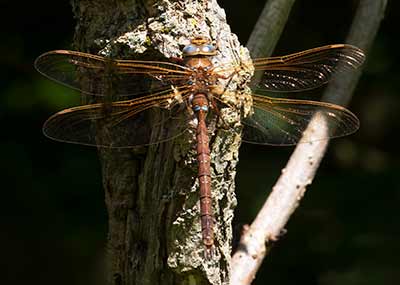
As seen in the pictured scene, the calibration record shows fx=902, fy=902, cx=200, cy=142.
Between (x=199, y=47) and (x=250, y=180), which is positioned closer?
(x=199, y=47)

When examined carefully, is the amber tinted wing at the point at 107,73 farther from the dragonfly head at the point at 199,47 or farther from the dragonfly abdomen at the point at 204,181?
the dragonfly abdomen at the point at 204,181

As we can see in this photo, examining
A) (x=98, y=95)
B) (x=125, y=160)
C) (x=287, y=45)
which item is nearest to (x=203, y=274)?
(x=125, y=160)

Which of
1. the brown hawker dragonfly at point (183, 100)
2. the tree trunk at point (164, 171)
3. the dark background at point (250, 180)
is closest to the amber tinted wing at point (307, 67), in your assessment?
the brown hawker dragonfly at point (183, 100)

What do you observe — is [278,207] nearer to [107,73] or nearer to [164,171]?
[164,171]

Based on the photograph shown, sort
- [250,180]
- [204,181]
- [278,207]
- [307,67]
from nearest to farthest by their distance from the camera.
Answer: [204,181], [307,67], [278,207], [250,180]

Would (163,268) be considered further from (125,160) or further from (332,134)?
(332,134)

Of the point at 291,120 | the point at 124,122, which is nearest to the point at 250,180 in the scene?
the point at 291,120

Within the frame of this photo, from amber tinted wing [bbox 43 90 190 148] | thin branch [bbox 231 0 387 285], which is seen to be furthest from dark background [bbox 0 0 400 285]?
amber tinted wing [bbox 43 90 190 148]
